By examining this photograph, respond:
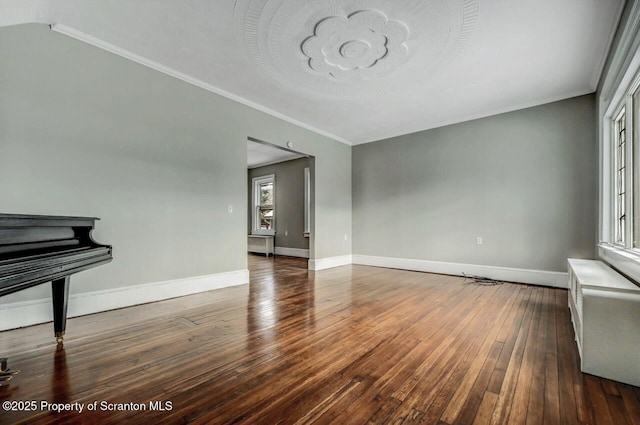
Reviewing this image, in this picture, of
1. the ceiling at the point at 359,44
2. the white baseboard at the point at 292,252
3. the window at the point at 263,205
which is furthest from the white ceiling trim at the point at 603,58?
the window at the point at 263,205

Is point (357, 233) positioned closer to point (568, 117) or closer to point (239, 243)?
point (239, 243)

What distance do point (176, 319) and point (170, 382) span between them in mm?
1106

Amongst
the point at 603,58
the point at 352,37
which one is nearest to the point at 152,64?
the point at 352,37

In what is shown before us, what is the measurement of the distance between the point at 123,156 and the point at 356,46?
2.62 metres

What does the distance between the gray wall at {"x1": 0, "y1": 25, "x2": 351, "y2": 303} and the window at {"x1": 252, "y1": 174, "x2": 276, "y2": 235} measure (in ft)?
12.5

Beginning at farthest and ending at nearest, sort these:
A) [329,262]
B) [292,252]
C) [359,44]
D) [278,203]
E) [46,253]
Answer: [278,203], [292,252], [329,262], [359,44], [46,253]

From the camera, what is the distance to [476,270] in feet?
14.5

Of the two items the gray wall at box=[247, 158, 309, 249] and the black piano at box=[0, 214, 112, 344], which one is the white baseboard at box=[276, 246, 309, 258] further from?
the black piano at box=[0, 214, 112, 344]

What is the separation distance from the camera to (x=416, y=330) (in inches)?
90.6

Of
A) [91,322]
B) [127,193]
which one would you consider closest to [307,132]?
[127,193]

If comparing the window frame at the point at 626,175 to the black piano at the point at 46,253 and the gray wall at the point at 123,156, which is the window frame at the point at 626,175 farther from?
the gray wall at the point at 123,156

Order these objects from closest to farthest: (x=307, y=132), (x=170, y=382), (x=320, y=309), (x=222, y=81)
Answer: (x=170, y=382) → (x=320, y=309) → (x=222, y=81) → (x=307, y=132)

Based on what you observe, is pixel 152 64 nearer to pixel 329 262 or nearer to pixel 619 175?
pixel 329 262

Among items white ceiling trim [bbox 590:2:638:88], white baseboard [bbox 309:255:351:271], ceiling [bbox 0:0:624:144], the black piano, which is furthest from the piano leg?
white ceiling trim [bbox 590:2:638:88]
